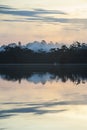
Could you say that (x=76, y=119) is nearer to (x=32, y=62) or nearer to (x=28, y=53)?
(x=32, y=62)

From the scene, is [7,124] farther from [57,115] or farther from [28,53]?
[28,53]

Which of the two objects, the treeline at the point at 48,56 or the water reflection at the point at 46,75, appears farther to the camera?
the treeline at the point at 48,56

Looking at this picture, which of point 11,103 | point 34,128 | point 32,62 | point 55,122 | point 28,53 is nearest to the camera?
point 34,128

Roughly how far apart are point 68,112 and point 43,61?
71149mm

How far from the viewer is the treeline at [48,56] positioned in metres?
80.6

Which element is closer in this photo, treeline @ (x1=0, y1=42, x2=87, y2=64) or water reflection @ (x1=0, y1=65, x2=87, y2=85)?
water reflection @ (x1=0, y1=65, x2=87, y2=85)

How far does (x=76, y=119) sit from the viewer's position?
455 inches

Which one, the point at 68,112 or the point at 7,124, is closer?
the point at 7,124

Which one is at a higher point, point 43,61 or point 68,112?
point 68,112

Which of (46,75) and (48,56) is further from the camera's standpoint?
(48,56)

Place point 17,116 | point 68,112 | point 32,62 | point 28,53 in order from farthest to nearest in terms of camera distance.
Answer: point 28,53 < point 32,62 < point 68,112 < point 17,116

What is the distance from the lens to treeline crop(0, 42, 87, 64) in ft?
264

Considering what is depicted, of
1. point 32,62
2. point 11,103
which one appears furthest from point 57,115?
point 32,62

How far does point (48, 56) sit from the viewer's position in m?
87.5
